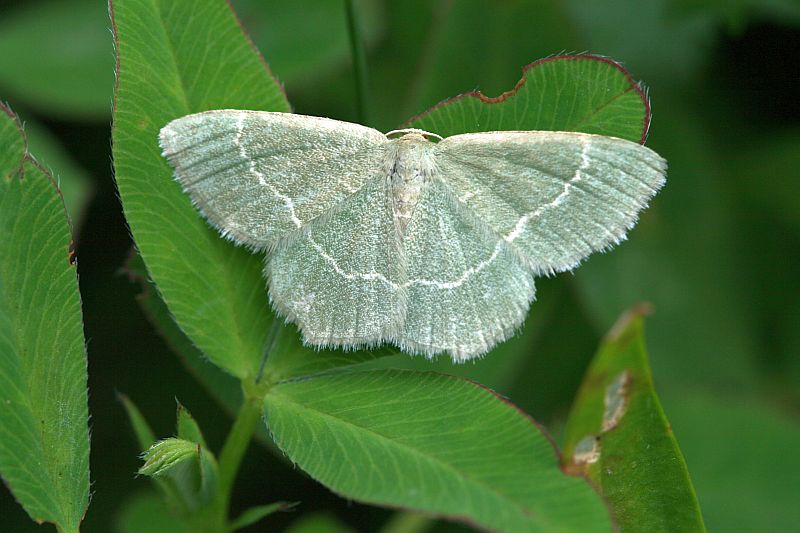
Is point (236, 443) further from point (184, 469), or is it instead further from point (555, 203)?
point (555, 203)

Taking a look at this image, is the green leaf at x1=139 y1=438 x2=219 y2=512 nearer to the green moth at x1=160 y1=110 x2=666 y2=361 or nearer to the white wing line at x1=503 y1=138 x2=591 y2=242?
the green moth at x1=160 y1=110 x2=666 y2=361

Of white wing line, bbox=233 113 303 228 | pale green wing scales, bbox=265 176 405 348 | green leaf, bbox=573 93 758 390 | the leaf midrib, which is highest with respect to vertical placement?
white wing line, bbox=233 113 303 228

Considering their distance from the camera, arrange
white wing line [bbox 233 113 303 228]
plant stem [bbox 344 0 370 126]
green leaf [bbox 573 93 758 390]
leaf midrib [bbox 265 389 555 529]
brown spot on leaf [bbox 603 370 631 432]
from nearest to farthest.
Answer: leaf midrib [bbox 265 389 555 529] → brown spot on leaf [bbox 603 370 631 432] → white wing line [bbox 233 113 303 228] → plant stem [bbox 344 0 370 126] → green leaf [bbox 573 93 758 390]

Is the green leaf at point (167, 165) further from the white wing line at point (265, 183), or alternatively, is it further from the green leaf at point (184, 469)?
the green leaf at point (184, 469)

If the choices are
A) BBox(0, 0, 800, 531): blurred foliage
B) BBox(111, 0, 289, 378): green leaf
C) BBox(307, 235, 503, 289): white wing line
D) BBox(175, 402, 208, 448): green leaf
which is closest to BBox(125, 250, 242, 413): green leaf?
BBox(111, 0, 289, 378): green leaf

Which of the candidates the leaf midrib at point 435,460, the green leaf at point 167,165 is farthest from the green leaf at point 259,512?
the green leaf at point 167,165

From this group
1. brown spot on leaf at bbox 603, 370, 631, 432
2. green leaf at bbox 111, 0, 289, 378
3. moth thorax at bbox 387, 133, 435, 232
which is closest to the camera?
brown spot on leaf at bbox 603, 370, 631, 432
